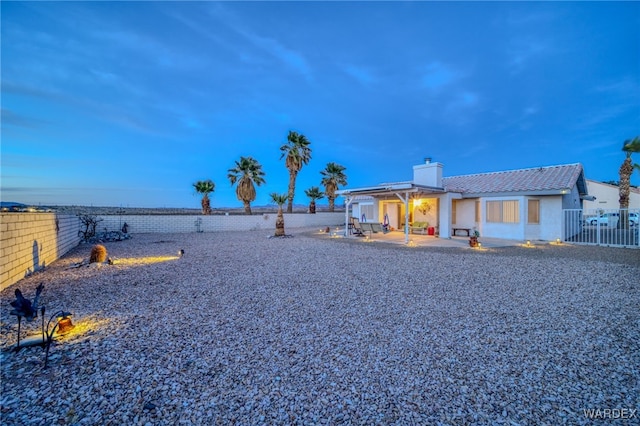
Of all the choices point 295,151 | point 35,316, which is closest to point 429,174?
point 295,151

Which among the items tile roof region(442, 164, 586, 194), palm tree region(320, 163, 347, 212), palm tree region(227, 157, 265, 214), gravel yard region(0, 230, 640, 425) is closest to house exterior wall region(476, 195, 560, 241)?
tile roof region(442, 164, 586, 194)

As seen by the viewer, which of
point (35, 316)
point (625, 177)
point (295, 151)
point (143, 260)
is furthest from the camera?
point (295, 151)

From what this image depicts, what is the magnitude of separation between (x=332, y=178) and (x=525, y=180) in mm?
22856

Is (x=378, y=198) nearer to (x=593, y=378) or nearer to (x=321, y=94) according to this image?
(x=593, y=378)

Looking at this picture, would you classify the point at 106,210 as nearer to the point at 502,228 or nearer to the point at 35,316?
the point at 35,316

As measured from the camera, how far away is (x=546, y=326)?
3953mm

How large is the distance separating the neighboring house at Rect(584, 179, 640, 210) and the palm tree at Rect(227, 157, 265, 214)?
3587 centimetres

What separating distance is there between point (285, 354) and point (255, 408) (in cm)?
92

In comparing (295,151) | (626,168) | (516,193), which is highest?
(295,151)

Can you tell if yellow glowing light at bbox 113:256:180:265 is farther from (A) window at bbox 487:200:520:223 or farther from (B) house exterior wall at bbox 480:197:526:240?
(A) window at bbox 487:200:520:223

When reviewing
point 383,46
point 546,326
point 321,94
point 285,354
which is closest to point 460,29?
point 383,46

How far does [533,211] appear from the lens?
1477cm

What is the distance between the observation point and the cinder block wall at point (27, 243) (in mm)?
5609

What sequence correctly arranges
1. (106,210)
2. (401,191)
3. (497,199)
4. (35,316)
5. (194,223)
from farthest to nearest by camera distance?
(106,210)
(194,223)
(497,199)
(401,191)
(35,316)
